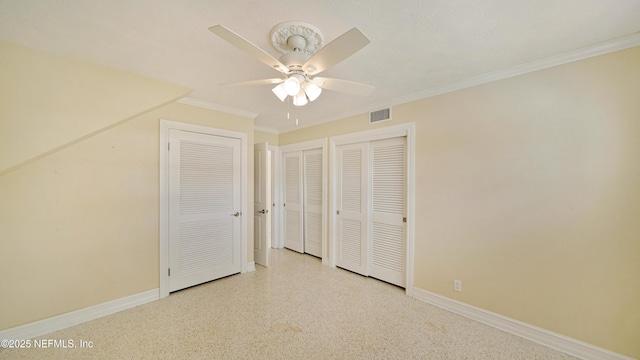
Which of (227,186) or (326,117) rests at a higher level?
(326,117)

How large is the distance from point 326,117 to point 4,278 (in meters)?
3.73

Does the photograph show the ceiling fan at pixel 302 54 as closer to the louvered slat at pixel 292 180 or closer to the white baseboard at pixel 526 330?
the white baseboard at pixel 526 330

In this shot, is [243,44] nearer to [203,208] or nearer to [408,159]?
[408,159]

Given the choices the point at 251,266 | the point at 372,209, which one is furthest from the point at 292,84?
the point at 251,266

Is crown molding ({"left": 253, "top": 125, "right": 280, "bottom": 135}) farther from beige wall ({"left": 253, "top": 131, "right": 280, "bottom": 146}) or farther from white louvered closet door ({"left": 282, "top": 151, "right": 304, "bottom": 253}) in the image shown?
white louvered closet door ({"left": 282, "top": 151, "right": 304, "bottom": 253})

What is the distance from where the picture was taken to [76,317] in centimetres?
215

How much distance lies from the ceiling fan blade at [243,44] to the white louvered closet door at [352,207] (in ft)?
6.70

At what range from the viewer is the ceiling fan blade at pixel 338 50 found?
106 centimetres

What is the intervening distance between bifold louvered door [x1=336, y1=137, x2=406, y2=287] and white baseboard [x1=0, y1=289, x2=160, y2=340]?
251 centimetres

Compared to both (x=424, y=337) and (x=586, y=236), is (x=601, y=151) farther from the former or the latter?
(x=424, y=337)

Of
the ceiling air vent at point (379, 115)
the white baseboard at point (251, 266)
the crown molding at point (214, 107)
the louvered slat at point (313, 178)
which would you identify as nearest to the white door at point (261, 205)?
the white baseboard at point (251, 266)

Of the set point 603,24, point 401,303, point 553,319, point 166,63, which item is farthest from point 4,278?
point 603,24

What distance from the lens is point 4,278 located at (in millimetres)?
1878

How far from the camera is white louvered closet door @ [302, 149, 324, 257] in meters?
3.91
